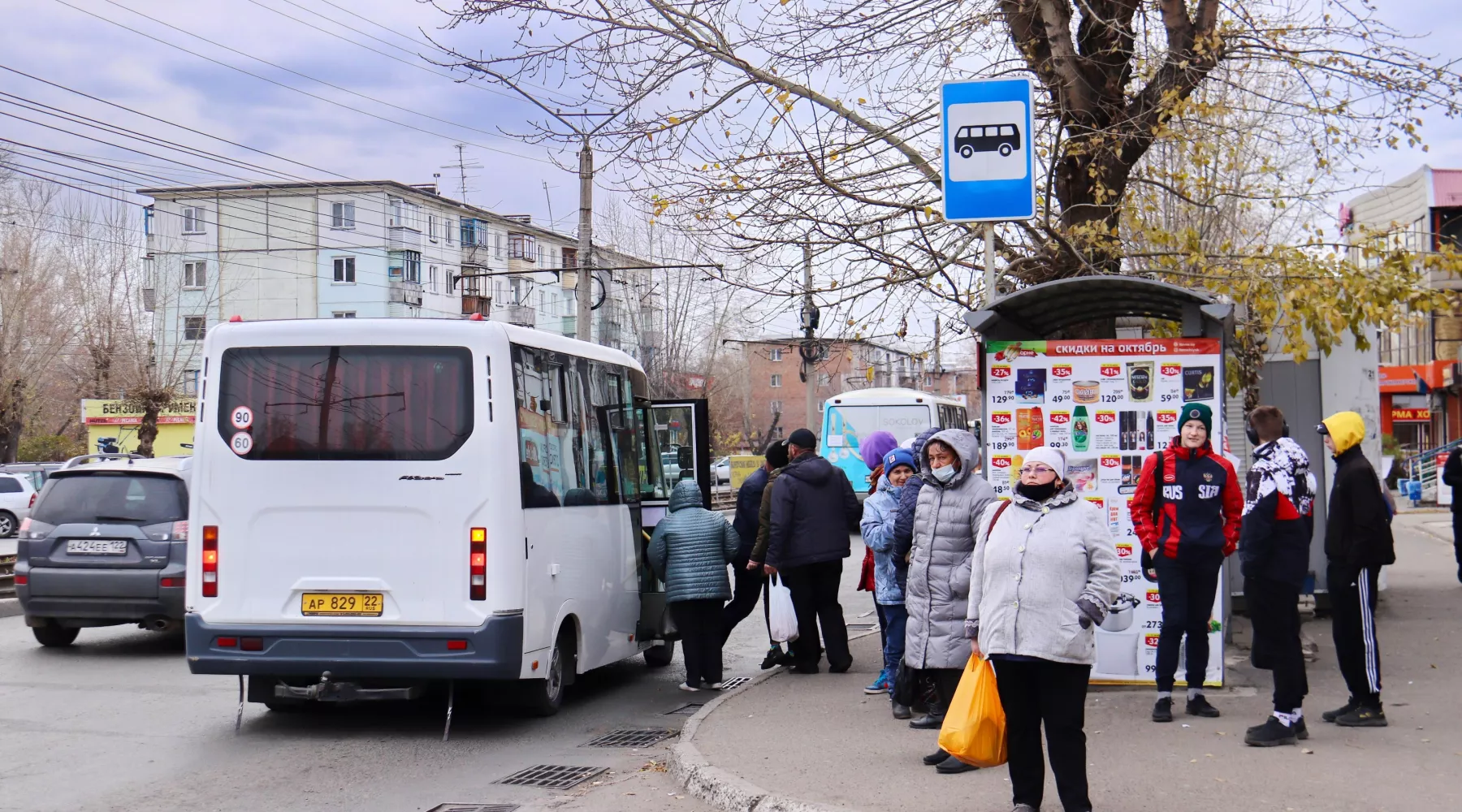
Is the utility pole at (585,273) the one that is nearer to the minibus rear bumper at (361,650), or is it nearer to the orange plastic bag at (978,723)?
the minibus rear bumper at (361,650)

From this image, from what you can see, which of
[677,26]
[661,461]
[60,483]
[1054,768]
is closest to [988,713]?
[1054,768]

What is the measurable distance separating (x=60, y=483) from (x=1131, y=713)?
9.65 m

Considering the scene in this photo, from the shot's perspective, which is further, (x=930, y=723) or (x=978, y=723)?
(x=930, y=723)

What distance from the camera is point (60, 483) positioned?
41.4ft

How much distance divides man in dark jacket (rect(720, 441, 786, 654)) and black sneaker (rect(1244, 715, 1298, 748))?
427cm

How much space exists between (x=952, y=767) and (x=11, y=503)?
32115 mm

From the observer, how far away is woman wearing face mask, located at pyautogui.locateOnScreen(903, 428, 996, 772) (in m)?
7.67

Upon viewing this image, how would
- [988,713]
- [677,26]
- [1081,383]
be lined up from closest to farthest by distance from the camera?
[988,713] → [1081,383] → [677,26]

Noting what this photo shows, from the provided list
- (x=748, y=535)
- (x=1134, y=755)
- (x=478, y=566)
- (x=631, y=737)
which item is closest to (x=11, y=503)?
(x=748, y=535)

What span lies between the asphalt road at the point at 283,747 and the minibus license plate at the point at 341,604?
84 centimetres

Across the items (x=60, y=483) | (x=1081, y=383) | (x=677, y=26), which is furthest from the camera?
(x=60, y=483)

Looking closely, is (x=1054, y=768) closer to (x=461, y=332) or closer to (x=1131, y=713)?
(x=1131, y=713)

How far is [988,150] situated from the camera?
820cm

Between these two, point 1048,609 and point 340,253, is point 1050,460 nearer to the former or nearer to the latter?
point 1048,609
